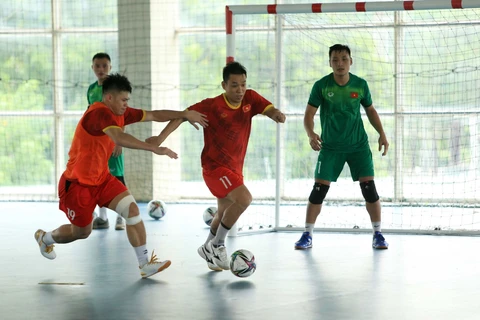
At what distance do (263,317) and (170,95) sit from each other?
8054 mm

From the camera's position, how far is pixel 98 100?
7957 millimetres

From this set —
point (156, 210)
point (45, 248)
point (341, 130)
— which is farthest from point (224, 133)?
point (156, 210)

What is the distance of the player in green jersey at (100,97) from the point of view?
7.88m

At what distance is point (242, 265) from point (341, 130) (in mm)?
1991

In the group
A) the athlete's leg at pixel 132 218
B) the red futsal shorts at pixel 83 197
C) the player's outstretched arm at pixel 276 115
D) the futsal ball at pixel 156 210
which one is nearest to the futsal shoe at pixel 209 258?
the athlete's leg at pixel 132 218

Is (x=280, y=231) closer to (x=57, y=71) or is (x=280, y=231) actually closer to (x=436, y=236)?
(x=436, y=236)

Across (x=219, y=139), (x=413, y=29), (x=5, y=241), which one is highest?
(x=413, y=29)

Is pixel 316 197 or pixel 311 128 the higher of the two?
pixel 311 128

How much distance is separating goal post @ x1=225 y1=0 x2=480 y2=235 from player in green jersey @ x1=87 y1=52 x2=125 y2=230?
10.4 ft

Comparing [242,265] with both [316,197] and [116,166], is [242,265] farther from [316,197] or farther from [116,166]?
[116,166]

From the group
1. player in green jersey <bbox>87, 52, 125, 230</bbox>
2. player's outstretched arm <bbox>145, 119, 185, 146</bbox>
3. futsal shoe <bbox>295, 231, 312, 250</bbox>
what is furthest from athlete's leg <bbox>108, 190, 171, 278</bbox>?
player in green jersey <bbox>87, 52, 125, 230</bbox>

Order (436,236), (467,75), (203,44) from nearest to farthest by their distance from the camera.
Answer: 1. (436,236)
2. (467,75)
3. (203,44)

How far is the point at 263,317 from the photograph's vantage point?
165 inches

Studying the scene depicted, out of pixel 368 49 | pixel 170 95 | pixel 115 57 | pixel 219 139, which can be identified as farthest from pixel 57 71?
pixel 219 139
